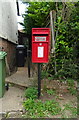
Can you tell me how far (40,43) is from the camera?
306 centimetres

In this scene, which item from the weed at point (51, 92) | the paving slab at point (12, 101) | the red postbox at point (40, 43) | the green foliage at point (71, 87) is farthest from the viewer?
the green foliage at point (71, 87)

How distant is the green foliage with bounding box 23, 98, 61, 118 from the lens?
2752mm

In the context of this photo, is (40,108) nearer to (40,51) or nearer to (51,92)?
(51,92)

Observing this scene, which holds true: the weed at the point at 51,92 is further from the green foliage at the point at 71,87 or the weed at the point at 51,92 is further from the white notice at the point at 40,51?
the white notice at the point at 40,51

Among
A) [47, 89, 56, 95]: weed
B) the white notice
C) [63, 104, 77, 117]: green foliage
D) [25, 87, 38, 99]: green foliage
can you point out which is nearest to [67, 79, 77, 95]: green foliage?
[47, 89, 56, 95]: weed

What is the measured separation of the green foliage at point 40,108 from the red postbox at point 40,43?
998mm

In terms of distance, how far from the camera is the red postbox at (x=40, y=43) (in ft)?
9.83

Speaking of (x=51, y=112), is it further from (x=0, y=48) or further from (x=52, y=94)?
(x=0, y=48)

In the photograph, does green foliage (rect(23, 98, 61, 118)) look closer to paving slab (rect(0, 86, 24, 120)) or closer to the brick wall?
paving slab (rect(0, 86, 24, 120))

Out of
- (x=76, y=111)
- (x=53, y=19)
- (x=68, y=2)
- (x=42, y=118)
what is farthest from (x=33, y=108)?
(x=68, y=2)

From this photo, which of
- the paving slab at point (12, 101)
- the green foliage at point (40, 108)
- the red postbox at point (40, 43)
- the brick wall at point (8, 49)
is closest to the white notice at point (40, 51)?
the red postbox at point (40, 43)

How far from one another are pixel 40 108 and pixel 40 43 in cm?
147

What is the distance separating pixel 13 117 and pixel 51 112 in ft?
2.66

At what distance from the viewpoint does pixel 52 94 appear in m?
3.52
